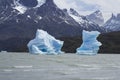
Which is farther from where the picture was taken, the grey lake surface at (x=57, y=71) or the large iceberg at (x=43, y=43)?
the large iceberg at (x=43, y=43)

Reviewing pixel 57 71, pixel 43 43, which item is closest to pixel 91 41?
pixel 43 43

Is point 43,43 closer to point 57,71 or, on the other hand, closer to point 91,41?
point 91,41

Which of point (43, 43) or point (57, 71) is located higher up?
point (43, 43)

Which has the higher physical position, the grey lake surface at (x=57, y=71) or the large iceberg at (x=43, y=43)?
the large iceberg at (x=43, y=43)

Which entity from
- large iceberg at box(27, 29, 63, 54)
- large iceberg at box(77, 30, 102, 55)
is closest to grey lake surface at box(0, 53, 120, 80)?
large iceberg at box(27, 29, 63, 54)

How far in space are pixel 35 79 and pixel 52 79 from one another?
1967 mm

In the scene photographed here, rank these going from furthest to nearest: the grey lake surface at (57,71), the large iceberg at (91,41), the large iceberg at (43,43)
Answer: the large iceberg at (91,41)
the large iceberg at (43,43)
the grey lake surface at (57,71)

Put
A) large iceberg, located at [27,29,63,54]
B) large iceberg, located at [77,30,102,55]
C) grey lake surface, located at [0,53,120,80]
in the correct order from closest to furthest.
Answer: grey lake surface, located at [0,53,120,80] < large iceberg, located at [27,29,63,54] < large iceberg, located at [77,30,102,55]

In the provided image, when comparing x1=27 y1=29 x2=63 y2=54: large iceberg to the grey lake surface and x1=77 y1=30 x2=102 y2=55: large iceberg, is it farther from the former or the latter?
the grey lake surface

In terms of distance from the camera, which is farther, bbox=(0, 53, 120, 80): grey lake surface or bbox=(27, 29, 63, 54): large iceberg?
bbox=(27, 29, 63, 54): large iceberg

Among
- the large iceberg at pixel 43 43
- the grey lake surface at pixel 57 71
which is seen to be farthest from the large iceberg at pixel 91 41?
the grey lake surface at pixel 57 71

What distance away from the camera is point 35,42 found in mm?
127000

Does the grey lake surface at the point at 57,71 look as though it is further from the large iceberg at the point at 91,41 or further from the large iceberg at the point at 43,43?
the large iceberg at the point at 91,41

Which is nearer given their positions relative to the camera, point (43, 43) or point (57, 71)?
point (57, 71)
